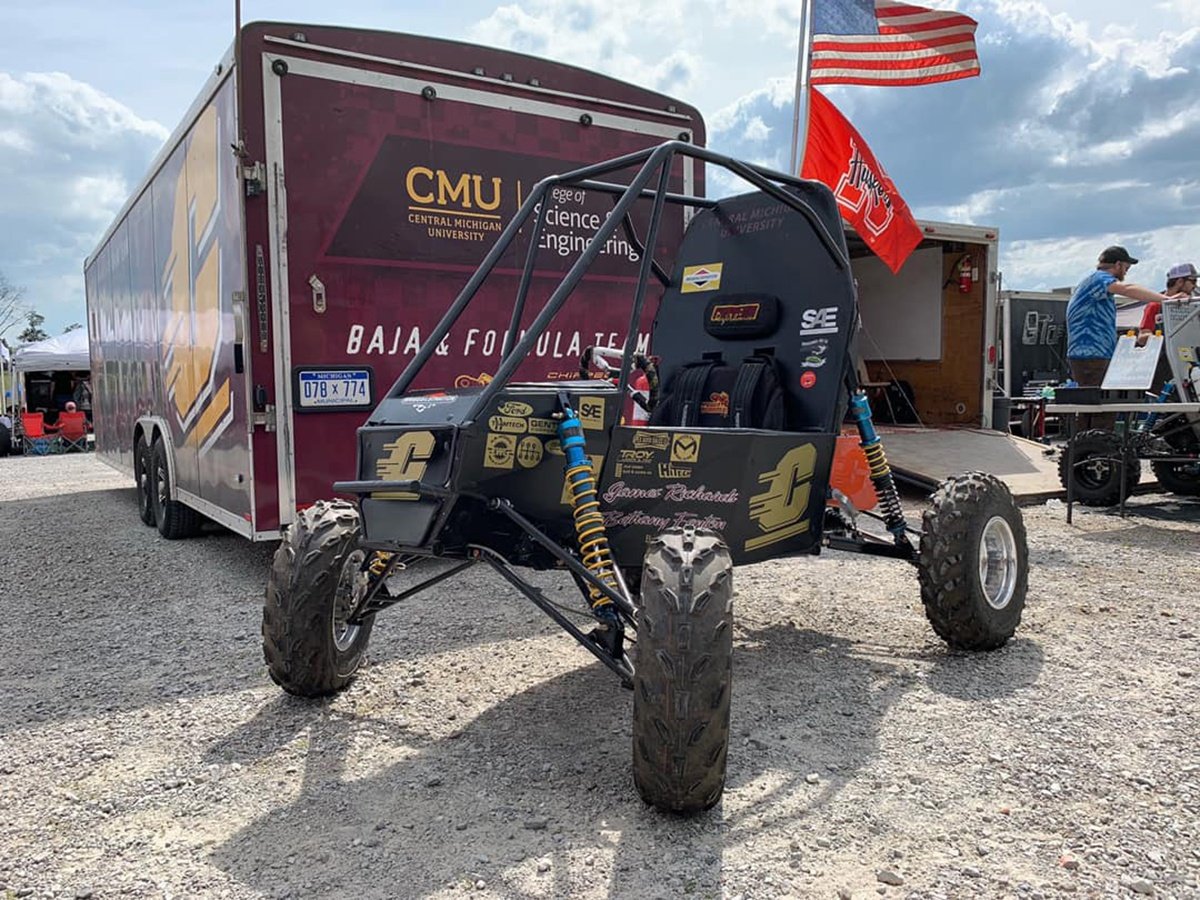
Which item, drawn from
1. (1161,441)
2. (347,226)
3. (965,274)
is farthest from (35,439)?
(1161,441)

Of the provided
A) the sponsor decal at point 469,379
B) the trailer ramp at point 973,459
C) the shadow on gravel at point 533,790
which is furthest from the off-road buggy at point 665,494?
the trailer ramp at point 973,459

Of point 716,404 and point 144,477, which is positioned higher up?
Answer: point 716,404

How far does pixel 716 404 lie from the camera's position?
460 cm

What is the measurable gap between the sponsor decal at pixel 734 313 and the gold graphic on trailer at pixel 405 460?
6.84 feet

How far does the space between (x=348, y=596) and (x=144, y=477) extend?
19.9ft

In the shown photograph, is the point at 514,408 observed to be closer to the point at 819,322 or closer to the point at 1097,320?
the point at 819,322

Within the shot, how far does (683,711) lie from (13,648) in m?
3.80

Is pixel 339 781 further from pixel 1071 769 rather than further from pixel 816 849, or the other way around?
pixel 1071 769

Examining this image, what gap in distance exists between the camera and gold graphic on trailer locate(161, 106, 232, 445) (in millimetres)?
5723

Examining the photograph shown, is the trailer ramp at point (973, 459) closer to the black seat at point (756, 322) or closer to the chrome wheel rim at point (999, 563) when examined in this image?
the chrome wheel rim at point (999, 563)

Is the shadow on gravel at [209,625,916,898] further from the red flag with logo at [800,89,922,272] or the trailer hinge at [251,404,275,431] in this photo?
the red flag with logo at [800,89,922,272]

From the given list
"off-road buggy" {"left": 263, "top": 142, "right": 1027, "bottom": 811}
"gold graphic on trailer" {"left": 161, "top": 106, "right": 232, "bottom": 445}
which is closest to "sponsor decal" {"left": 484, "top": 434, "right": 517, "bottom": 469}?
"off-road buggy" {"left": 263, "top": 142, "right": 1027, "bottom": 811}

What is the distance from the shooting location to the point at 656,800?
263cm

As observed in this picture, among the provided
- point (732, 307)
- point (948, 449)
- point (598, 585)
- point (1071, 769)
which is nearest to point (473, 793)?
point (598, 585)
